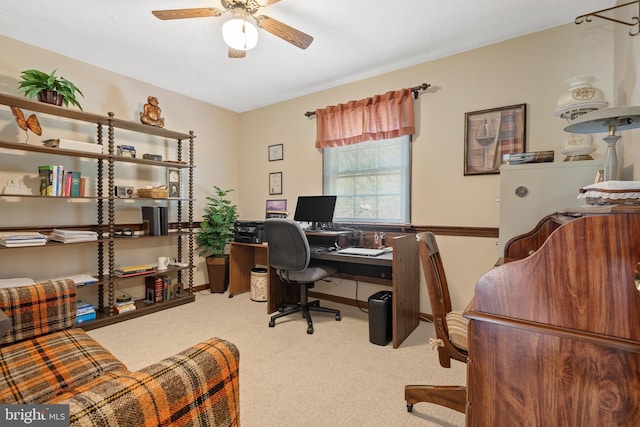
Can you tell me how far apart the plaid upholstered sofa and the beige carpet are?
2.54 feet

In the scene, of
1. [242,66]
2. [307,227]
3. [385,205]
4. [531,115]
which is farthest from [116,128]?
[531,115]

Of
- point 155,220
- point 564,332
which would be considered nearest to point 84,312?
point 155,220

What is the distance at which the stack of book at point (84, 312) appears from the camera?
2654 millimetres

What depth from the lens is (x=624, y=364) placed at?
2.39ft

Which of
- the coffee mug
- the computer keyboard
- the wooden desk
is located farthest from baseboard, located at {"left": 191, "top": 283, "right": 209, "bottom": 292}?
the computer keyboard

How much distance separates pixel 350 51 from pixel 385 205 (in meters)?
1.50

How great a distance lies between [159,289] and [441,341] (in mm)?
2975

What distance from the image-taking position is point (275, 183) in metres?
3.98

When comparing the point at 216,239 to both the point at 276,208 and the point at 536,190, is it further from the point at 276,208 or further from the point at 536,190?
the point at 536,190

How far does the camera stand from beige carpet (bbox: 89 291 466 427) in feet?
5.24

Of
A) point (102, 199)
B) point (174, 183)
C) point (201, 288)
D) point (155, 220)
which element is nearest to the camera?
point (102, 199)

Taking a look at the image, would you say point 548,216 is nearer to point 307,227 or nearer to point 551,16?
point 551,16

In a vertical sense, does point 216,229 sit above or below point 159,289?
above

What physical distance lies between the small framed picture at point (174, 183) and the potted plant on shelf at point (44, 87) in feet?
3.70
